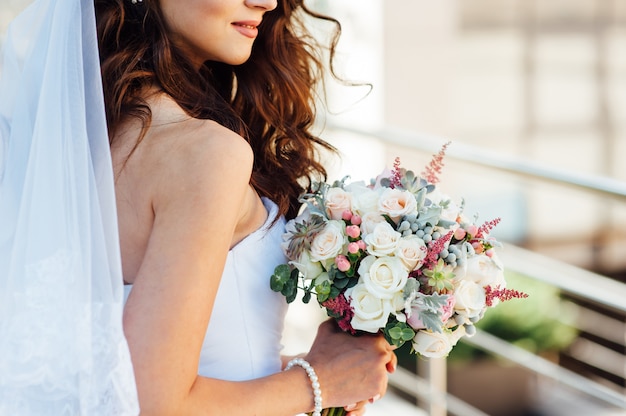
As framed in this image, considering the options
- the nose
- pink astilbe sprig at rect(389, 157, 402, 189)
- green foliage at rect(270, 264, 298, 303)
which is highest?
the nose

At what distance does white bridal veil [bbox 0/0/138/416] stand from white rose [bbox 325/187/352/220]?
46 cm

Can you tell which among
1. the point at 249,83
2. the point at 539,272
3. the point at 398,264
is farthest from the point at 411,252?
the point at 539,272

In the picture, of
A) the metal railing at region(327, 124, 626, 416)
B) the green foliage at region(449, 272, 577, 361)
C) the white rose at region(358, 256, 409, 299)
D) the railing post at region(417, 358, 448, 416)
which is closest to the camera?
the white rose at region(358, 256, 409, 299)

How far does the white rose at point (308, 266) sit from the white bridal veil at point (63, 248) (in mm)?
380

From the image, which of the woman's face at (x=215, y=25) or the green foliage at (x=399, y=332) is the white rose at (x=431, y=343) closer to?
the green foliage at (x=399, y=332)

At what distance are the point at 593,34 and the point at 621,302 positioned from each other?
8.39m

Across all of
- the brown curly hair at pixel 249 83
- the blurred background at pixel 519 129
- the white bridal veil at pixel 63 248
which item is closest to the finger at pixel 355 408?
the brown curly hair at pixel 249 83

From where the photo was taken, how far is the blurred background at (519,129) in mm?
7461

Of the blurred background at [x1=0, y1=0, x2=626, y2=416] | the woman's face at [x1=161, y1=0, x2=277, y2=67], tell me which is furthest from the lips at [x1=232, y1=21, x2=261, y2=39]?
the blurred background at [x1=0, y1=0, x2=626, y2=416]

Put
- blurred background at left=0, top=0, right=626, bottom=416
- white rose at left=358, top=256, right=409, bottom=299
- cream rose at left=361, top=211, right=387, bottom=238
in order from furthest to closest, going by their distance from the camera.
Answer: blurred background at left=0, top=0, right=626, bottom=416, cream rose at left=361, top=211, right=387, bottom=238, white rose at left=358, top=256, right=409, bottom=299

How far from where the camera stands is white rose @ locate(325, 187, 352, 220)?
158 centimetres

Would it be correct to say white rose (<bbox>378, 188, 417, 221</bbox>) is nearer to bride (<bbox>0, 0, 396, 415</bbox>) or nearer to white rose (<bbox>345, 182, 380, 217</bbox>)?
white rose (<bbox>345, 182, 380, 217</bbox>)

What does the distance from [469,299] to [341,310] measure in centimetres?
24

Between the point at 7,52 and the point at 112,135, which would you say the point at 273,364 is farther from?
the point at 7,52
